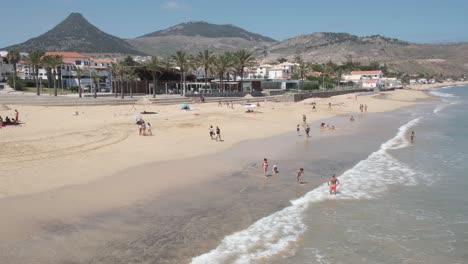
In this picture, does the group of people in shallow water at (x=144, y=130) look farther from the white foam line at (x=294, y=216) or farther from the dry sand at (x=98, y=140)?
the white foam line at (x=294, y=216)

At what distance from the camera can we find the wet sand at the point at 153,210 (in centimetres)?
1107

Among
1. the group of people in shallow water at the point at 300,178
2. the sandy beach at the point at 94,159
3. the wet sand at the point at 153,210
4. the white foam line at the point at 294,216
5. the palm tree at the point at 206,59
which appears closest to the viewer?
the wet sand at the point at 153,210

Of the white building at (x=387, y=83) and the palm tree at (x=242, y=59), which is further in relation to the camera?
the white building at (x=387, y=83)

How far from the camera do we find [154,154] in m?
23.7

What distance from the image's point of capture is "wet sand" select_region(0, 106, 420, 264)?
11.1 metres

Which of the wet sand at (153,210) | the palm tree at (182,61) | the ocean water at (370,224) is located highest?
the palm tree at (182,61)

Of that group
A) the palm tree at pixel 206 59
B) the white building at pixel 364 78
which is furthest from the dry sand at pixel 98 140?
the white building at pixel 364 78

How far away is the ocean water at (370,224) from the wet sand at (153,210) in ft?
2.52

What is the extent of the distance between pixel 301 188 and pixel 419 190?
15.4 feet

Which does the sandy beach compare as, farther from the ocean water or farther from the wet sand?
the ocean water

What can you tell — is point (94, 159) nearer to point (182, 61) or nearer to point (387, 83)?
point (182, 61)

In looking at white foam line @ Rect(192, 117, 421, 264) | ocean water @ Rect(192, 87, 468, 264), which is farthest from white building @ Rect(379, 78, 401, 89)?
ocean water @ Rect(192, 87, 468, 264)

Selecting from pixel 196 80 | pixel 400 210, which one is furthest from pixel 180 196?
pixel 196 80

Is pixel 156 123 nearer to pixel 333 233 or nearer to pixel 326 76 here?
pixel 333 233
